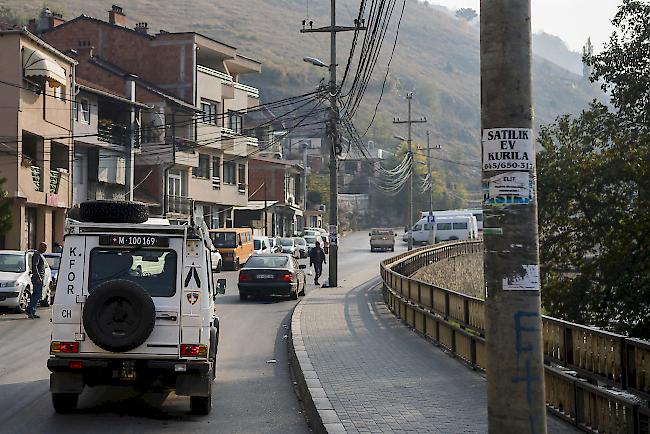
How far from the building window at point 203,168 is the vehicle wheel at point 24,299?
36.6m

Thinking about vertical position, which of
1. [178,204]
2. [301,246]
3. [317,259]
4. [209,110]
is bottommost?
[317,259]

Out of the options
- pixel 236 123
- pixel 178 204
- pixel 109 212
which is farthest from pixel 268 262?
pixel 236 123

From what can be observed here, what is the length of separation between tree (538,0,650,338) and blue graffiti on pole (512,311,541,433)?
1245cm

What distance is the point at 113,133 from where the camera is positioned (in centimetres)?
4897

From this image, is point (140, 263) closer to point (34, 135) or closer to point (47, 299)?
point (47, 299)

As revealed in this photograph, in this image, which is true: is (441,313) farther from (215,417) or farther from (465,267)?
(465,267)

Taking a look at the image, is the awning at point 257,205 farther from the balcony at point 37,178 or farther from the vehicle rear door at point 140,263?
the vehicle rear door at point 140,263

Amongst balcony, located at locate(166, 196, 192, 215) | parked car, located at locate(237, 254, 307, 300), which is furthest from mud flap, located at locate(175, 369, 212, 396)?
balcony, located at locate(166, 196, 192, 215)

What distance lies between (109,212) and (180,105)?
46.4 m

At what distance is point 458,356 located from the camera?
1404cm

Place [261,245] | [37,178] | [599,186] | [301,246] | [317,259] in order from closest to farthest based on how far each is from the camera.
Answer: [599,186]
[317,259]
[37,178]
[261,245]
[301,246]

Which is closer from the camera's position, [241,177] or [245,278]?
[245,278]

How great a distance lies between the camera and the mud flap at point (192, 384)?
1002 cm

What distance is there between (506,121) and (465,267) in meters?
51.5
